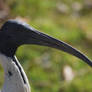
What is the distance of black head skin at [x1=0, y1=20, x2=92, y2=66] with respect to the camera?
136 inches

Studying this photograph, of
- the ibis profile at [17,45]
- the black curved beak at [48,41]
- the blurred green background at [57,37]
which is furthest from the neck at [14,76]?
the blurred green background at [57,37]

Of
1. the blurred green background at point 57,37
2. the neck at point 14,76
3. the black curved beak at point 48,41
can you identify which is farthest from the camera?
the blurred green background at point 57,37

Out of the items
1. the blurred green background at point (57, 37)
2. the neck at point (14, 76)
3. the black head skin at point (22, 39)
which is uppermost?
the blurred green background at point (57, 37)

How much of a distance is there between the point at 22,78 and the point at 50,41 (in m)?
0.35

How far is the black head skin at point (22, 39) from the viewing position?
3.44 m

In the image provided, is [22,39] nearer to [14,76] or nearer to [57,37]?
[14,76]

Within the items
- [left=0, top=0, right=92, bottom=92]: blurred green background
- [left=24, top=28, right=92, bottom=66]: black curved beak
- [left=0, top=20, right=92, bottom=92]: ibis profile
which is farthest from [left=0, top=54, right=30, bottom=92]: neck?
[left=0, top=0, right=92, bottom=92]: blurred green background

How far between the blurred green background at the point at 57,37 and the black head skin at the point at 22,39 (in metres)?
2.03

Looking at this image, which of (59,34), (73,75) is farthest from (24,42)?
(59,34)

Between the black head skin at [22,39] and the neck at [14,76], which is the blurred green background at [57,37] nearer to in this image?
the neck at [14,76]

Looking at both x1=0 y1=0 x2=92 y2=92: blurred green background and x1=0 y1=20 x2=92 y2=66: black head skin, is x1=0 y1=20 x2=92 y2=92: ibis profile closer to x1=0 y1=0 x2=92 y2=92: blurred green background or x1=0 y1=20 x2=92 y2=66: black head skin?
x1=0 y1=20 x2=92 y2=66: black head skin

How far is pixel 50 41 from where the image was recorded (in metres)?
3.44

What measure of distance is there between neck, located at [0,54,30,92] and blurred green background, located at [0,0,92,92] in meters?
1.92

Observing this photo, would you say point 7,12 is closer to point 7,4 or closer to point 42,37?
point 7,4
